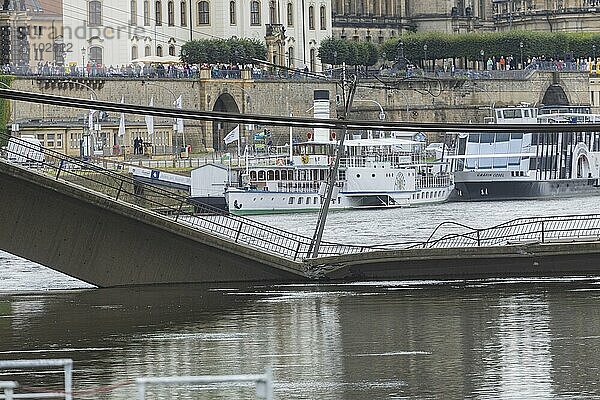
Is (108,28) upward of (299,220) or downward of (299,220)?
upward

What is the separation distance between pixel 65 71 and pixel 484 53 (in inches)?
1424

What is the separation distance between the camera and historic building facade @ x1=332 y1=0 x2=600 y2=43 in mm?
117688

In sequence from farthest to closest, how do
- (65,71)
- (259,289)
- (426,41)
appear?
(426,41), (65,71), (259,289)

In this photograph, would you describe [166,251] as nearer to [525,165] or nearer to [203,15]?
[525,165]

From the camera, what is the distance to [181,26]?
96.6 meters

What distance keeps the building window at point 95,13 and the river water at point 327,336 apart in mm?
61140

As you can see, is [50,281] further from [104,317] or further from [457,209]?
[457,209]

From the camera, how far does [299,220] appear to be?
56.2 meters

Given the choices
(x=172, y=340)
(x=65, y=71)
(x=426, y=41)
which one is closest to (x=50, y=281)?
(x=172, y=340)

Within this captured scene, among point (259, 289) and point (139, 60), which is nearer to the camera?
point (259, 289)

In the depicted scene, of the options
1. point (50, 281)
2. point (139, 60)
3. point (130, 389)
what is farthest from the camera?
point (139, 60)

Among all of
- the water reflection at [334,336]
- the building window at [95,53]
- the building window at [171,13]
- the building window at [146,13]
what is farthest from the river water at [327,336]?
the building window at [171,13]

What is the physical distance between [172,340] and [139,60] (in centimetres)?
6614

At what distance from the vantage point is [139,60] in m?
87.4
